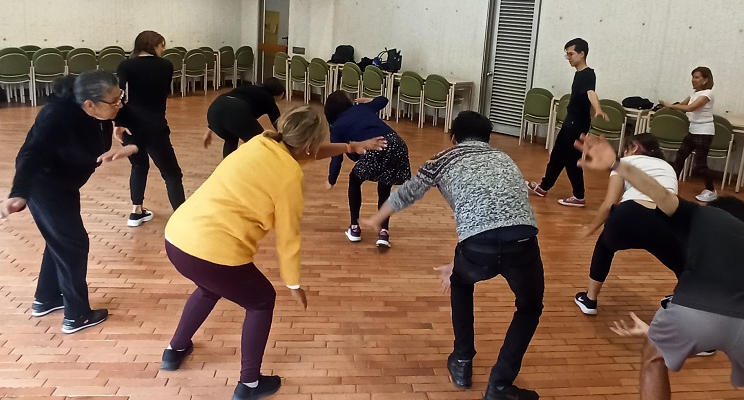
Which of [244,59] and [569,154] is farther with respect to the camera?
[244,59]

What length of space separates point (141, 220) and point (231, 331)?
2071mm

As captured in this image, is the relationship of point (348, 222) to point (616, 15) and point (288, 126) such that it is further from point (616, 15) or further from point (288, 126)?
point (616, 15)

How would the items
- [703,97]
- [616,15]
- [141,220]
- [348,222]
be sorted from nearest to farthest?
1. [141,220]
2. [348,222]
3. [703,97]
4. [616,15]

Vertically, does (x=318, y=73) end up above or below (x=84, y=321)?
above

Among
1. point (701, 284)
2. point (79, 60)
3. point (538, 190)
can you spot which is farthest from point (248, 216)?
point (79, 60)

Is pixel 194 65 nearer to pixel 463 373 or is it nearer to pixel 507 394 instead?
pixel 463 373

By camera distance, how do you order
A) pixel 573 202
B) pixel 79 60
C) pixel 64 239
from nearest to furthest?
pixel 64 239
pixel 573 202
pixel 79 60

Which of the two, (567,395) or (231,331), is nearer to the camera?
(567,395)

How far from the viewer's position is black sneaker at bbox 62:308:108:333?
3.39 m

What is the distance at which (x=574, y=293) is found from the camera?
4.32 m

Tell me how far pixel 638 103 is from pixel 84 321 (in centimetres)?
696

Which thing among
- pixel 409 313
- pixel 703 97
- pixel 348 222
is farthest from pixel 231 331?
pixel 703 97

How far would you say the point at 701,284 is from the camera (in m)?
2.15

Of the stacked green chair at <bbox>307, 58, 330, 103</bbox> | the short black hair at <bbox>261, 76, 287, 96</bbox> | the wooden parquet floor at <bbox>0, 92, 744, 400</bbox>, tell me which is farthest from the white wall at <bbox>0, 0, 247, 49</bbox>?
the short black hair at <bbox>261, 76, 287, 96</bbox>
